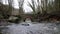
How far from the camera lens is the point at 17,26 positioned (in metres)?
1.81

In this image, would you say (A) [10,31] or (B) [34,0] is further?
(B) [34,0]

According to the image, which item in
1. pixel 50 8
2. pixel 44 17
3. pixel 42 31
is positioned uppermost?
pixel 50 8

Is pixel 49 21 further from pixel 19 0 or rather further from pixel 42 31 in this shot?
pixel 19 0

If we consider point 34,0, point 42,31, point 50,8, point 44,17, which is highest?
point 34,0

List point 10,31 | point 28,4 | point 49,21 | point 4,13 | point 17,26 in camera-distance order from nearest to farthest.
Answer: point 10,31
point 17,26
point 49,21
point 4,13
point 28,4

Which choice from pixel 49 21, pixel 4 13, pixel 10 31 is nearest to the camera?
pixel 10 31

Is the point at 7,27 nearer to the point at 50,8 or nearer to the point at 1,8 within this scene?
the point at 1,8

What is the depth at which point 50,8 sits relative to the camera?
2.19 meters

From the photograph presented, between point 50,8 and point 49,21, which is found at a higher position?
point 50,8

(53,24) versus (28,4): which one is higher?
(28,4)

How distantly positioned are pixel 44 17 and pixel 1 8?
33.0 inches

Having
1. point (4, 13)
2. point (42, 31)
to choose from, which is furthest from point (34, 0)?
point (42, 31)

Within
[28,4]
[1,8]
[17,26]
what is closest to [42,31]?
[17,26]

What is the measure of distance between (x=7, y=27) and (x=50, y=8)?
35.9 inches
